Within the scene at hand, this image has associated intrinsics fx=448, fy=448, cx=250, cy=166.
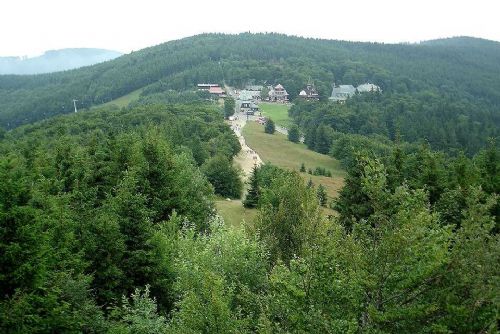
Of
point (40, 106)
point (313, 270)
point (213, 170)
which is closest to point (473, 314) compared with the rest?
point (313, 270)

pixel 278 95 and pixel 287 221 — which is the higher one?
pixel 287 221

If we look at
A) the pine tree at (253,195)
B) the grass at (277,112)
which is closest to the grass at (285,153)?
the grass at (277,112)

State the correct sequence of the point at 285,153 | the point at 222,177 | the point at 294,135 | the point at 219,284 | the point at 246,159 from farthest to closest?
the point at 294,135 → the point at 285,153 → the point at 246,159 → the point at 222,177 → the point at 219,284

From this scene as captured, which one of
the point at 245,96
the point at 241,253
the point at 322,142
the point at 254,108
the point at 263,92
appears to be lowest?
the point at 322,142

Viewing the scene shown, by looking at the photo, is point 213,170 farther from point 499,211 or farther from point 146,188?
point 499,211

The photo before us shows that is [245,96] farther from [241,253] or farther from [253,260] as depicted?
[253,260]

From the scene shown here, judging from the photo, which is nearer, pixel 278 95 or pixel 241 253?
pixel 241 253

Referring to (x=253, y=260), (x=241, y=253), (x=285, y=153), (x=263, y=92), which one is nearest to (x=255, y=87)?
(x=263, y=92)
